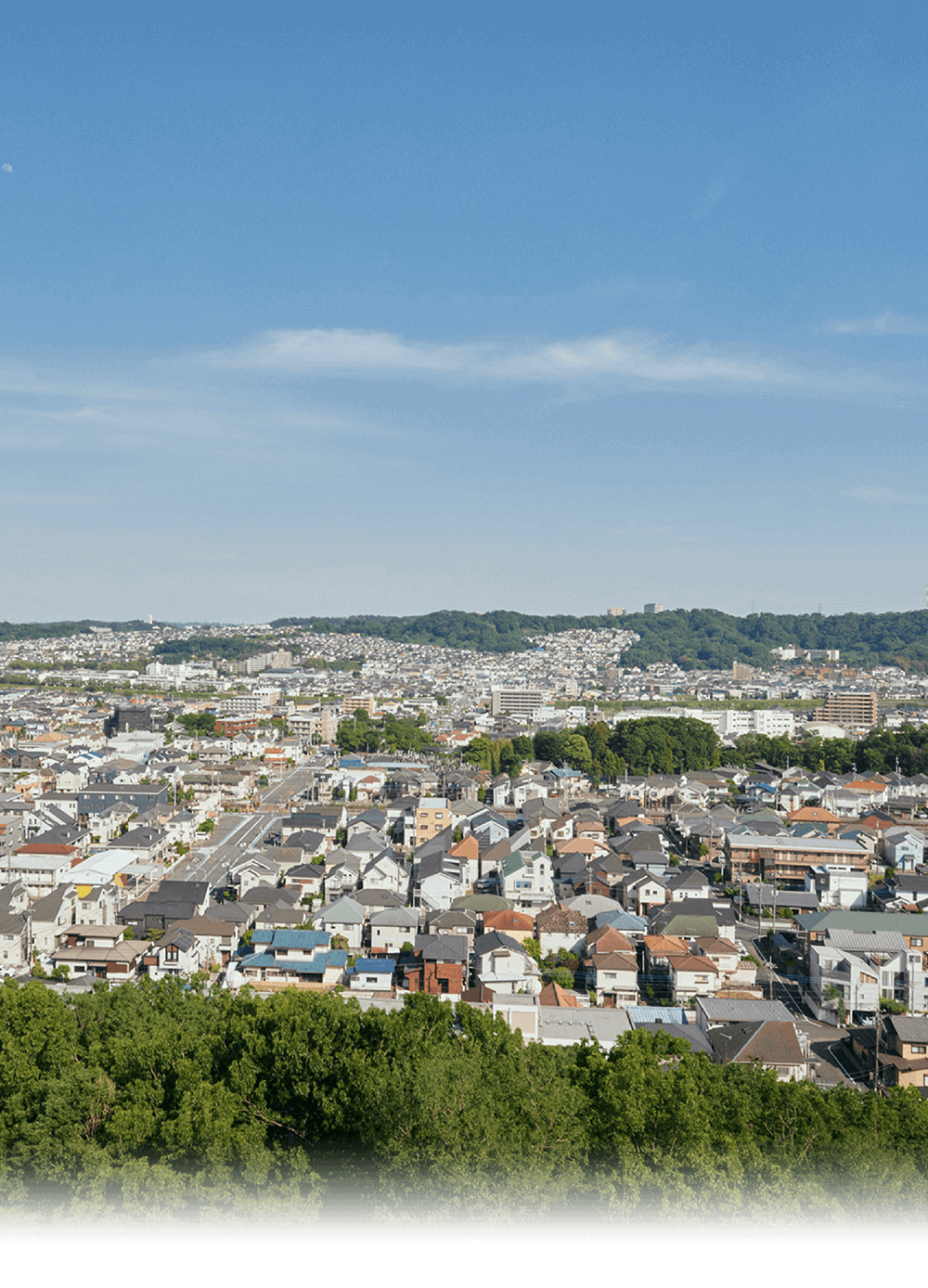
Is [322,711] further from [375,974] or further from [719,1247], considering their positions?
[719,1247]

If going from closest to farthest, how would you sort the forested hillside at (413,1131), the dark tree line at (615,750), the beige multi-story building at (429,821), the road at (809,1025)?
1. the forested hillside at (413,1131)
2. the road at (809,1025)
3. the beige multi-story building at (429,821)
4. the dark tree line at (615,750)

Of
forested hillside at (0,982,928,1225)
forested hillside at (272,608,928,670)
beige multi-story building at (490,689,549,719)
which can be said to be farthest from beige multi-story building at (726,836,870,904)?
forested hillside at (272,608,928,670)

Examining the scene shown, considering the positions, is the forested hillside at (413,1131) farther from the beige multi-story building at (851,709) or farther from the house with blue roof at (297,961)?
the beige multi-story building at (851,709)

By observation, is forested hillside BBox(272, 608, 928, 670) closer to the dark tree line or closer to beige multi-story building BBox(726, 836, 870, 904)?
the dark tree line

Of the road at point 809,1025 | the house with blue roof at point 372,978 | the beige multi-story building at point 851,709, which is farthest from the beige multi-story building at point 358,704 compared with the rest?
the house with blue roof at point 372,978

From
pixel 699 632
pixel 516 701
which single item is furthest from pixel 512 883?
pixel 699 632

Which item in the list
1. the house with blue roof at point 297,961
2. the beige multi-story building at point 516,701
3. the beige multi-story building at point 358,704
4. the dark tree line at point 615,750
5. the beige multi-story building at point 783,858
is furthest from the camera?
the beige multi-story building at point 516,701

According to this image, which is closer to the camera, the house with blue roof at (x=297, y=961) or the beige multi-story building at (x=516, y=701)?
the house with blue roof at (x=297, y=961)

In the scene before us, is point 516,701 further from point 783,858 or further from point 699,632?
point 699,632
